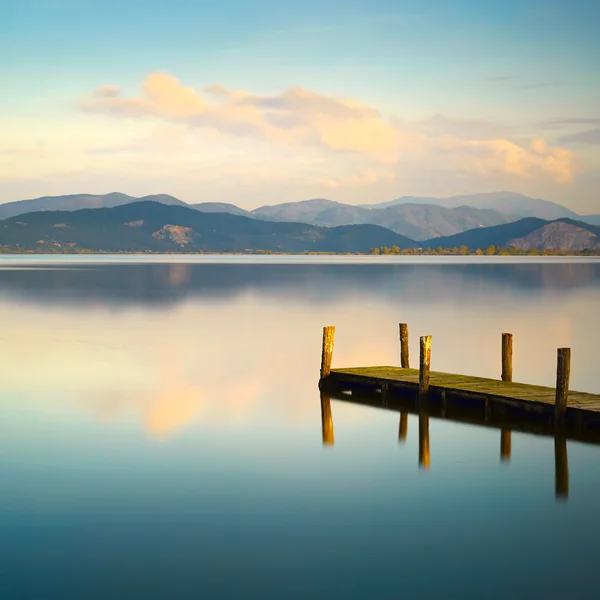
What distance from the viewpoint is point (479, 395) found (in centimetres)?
2314

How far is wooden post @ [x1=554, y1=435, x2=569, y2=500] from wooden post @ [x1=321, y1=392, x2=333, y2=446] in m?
4.93

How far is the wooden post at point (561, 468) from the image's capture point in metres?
17.1

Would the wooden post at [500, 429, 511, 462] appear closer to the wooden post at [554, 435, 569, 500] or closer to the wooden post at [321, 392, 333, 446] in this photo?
the wooden post at [554, 435, 569, 500]

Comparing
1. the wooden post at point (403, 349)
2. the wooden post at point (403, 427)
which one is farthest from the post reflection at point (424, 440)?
the wooden post at point (403, 349)

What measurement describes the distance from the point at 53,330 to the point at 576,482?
34.5 metres

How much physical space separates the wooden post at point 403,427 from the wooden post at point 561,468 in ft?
11.2

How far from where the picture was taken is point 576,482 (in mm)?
17609

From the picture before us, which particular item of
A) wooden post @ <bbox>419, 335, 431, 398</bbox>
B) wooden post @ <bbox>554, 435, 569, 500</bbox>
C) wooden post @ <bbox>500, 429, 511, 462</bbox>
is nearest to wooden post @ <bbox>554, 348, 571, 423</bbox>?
wooden post @ <bbox>554, 435, 569, 500</bbox>

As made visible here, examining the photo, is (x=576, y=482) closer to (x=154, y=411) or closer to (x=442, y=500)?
(x=442, y=500)

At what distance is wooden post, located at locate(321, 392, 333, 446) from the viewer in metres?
21.5

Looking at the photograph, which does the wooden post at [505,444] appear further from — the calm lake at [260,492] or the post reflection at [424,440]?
the post reflection at [424,440]

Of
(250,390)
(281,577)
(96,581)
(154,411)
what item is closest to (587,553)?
(281,577)

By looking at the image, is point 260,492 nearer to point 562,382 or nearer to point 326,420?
point 326,420

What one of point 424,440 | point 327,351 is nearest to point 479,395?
point 424,440
